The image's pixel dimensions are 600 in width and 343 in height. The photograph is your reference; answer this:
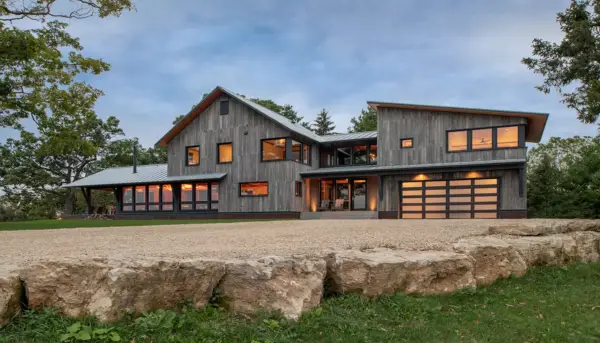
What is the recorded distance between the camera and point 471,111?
64.2 feet

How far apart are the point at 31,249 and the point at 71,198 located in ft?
118

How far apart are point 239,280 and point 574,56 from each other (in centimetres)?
1517

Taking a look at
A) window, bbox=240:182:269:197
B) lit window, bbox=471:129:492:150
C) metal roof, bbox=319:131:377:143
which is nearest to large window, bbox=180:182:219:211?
window, bbox=240:182:269:197

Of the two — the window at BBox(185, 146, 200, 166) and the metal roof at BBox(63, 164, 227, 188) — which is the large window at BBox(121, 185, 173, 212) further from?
the window at BBox(185, 146, 200, 166)

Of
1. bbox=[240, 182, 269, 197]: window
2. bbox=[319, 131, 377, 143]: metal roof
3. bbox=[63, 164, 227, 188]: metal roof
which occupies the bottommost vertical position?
bbox=[240, 182, 269, 197]: window

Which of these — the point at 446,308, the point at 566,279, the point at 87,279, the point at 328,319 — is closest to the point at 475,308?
the point at 446,308

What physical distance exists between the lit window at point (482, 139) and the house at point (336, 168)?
47 millimetres

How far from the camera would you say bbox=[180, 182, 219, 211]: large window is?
953 inches

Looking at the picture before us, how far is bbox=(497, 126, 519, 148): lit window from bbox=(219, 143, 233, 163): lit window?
1500 cm

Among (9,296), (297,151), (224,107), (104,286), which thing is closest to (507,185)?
(297,151)

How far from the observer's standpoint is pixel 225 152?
2420cm

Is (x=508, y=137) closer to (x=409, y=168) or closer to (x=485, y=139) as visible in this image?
(x=485, y=139)

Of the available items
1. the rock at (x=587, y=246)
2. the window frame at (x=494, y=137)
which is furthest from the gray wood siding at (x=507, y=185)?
Answer: the rock at (x=587, y=246)

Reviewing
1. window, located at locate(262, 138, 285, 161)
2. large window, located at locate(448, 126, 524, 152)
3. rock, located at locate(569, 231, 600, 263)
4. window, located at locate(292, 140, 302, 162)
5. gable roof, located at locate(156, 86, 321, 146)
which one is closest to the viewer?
rock, located at locate(569, 231, 600, 263)
